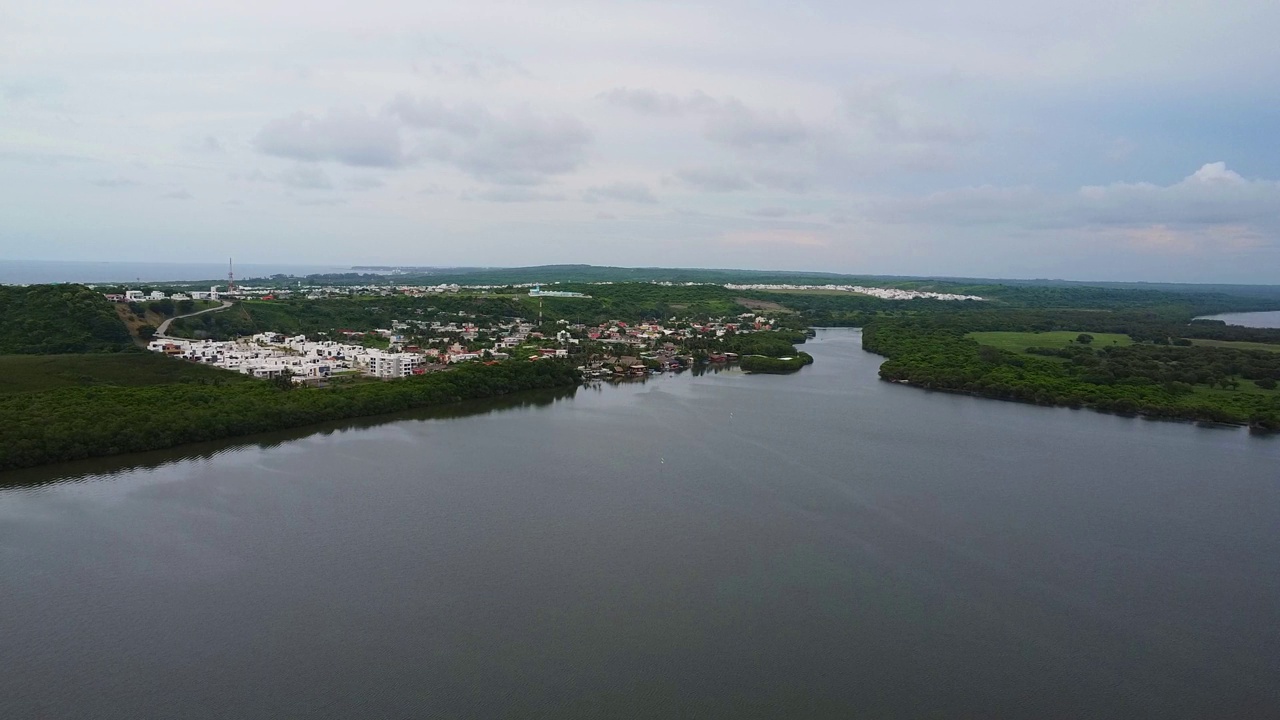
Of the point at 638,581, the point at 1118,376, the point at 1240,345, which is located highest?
the point at 1240,345

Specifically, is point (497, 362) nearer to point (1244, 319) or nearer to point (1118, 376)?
point (1118, 376)

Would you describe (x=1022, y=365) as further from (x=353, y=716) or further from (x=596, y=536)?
(x=353, y=716)

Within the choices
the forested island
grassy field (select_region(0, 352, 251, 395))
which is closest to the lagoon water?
the forested island

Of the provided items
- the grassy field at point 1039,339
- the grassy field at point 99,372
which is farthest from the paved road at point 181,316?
the grassy field at point 1039,339

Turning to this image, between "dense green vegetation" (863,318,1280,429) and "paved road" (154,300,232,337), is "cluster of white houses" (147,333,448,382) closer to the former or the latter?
"paved road" (154,300,232,337)

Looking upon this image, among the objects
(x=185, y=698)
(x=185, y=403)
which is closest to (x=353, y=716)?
(x=185, y=698)

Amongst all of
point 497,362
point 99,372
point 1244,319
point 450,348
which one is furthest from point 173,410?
point 1244,319

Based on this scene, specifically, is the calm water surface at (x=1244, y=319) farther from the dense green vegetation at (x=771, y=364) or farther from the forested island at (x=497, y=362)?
the dense green vegetation at (x=771, y=364)

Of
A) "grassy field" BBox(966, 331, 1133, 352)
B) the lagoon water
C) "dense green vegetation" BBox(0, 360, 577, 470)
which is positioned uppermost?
"grassy field" BBox(966, 331, 1133, 352)
